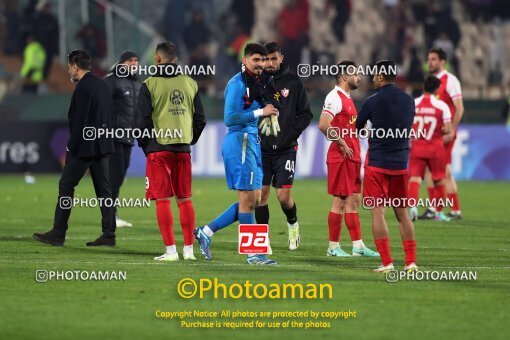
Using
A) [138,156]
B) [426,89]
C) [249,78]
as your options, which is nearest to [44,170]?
[138,156]

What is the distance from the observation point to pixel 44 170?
3117 cm

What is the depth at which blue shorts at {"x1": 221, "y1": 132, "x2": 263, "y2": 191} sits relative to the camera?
1375 centimetres

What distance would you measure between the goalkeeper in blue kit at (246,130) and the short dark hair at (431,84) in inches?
265

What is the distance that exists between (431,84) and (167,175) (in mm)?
7359

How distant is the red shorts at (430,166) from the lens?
2059 cm

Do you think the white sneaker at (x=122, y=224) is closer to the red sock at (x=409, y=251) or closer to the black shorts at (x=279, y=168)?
the black shorts at (x=279, y=168)

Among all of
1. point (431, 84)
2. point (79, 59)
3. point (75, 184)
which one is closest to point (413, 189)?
point (431, 84)

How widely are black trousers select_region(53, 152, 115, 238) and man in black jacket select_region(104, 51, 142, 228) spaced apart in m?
1.47

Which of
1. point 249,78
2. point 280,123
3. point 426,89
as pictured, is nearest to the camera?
point 249,78

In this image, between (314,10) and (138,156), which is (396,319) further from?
(314,10)

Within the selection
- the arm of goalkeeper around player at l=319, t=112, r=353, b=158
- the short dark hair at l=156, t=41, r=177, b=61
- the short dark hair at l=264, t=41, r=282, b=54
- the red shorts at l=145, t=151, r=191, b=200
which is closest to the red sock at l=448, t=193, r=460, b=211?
the arm of goalkeeper around player at l=319, t=112, r=353, b=158

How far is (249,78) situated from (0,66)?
20.7 m

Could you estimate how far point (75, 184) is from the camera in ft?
52.4

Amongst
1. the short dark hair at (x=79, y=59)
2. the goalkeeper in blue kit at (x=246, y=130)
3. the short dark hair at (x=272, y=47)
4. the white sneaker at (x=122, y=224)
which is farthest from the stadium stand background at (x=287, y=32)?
the goalkeeper in blue kit at (x=246, y=130)
